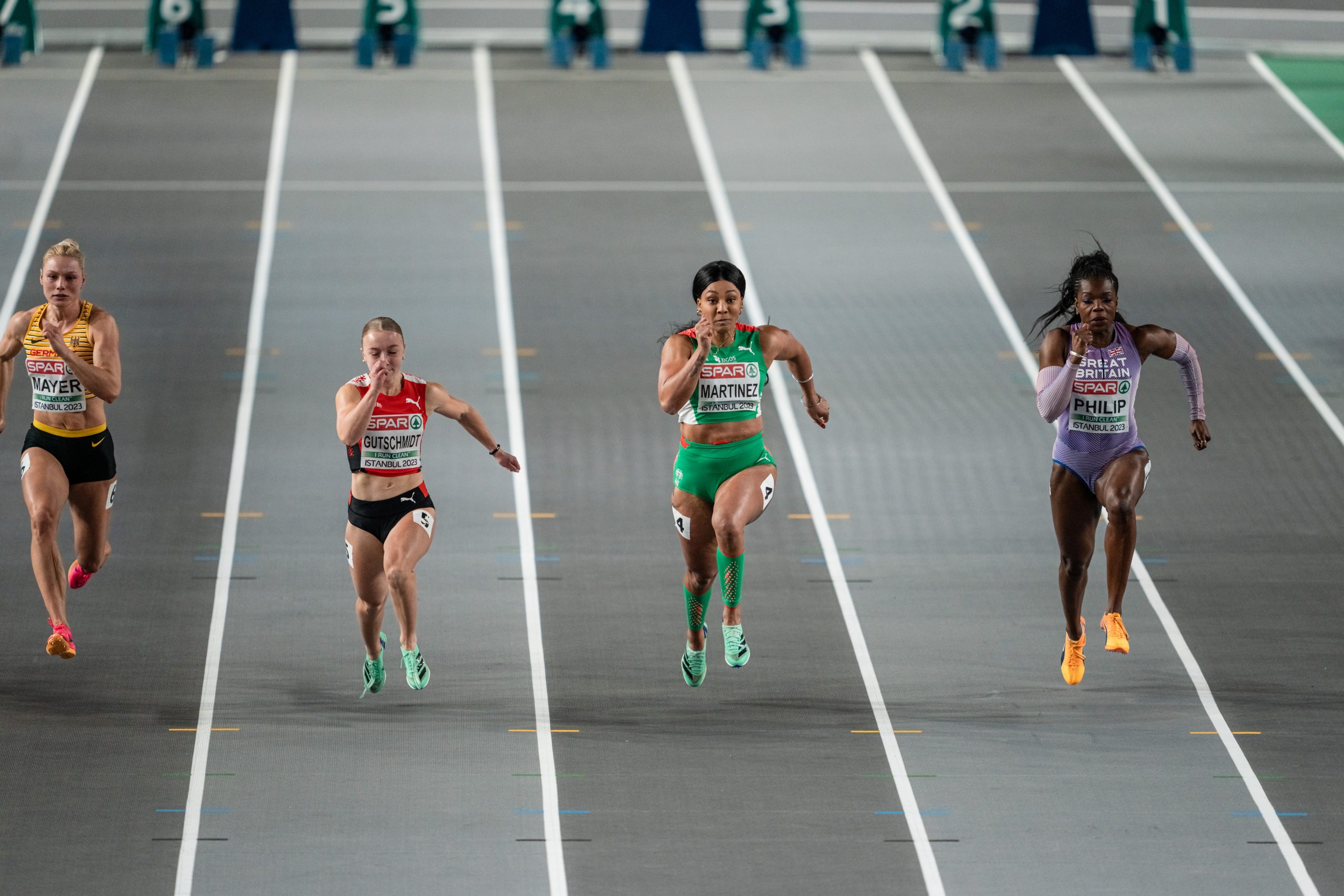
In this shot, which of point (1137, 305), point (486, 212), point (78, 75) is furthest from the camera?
point (78, 75)

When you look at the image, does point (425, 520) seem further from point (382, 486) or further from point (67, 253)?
point (67, 253)

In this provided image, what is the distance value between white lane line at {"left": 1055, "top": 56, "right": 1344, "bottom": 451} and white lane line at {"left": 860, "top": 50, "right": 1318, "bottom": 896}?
1949mm

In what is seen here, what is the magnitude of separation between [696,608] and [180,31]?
1337cm

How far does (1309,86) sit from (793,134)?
5.93 meters

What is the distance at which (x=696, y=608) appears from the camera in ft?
31.1

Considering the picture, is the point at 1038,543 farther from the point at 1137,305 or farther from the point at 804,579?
the point at 1137,305

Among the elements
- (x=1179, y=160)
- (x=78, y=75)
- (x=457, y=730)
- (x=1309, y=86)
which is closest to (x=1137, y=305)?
(x=1179, y=160)

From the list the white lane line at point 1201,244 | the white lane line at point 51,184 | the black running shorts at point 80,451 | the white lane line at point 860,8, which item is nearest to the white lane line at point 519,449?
the white lane line at point 860,8

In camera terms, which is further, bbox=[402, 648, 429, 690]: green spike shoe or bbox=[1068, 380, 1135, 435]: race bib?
bbox=[402, 648, 429, 690]: green spike shoe

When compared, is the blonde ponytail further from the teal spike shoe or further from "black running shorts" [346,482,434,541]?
the teal spike shoe

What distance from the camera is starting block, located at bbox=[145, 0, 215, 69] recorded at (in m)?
20.5

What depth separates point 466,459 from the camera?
13.6 m

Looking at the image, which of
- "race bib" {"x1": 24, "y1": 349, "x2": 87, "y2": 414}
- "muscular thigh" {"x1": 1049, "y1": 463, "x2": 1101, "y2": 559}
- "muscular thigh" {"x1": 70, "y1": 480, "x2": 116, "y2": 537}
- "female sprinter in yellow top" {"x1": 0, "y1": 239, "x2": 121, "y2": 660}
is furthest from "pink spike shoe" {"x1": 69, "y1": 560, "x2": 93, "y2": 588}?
"muscular thigh" {"x1": 1049, "y1": 463, "x2": 1101, "y2": 559}

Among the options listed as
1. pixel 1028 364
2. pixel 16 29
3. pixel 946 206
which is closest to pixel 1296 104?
pixel 946 206
